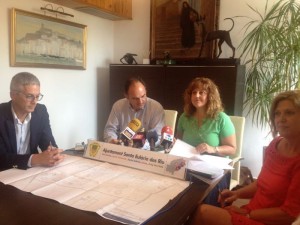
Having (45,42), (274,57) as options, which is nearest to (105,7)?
(45,42)

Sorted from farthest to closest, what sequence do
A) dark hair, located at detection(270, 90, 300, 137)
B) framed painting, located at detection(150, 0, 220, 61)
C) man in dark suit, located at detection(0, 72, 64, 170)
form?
1. framed painting, located at detection(150, 0, 220, 61)
2. man in dark suit, located at detection(0, 72, 64, 170)
3. dark hair, located at detection(270, 90, 300, 137)

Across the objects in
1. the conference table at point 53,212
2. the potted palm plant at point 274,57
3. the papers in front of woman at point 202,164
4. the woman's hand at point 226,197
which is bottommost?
the woman's hand at point 226,197

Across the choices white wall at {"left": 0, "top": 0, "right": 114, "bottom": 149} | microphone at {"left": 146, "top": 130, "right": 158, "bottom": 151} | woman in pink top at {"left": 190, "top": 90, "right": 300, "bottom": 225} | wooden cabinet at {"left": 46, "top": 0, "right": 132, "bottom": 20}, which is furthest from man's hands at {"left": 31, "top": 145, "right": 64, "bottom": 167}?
wooden cabinet at {"left": 46, "top": 0, "right": 132, "bottom": 20}

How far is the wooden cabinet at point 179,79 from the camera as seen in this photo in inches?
118

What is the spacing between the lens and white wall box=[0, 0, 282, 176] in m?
3.01

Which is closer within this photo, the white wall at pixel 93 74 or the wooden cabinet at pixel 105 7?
the white wall at pixel 93 74

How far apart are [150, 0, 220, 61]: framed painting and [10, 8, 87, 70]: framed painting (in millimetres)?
966

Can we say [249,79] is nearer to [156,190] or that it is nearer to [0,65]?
[156,190]

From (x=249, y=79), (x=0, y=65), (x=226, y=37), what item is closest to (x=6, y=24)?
(x=0, y=65)

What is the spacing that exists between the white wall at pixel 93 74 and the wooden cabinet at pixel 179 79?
34cm

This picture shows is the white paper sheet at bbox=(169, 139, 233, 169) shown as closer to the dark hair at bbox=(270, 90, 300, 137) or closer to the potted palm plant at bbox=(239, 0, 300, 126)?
the dark hair at bbox=(270, 90, 300, 137)

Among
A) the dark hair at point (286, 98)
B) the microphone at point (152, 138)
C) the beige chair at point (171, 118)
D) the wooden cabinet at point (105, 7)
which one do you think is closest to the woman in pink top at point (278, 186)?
the dark hair at point (286, 98)

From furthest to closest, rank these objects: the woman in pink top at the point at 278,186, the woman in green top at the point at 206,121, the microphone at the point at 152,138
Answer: the woman in green top at the point at 206,121
the microphone at the point at 152,138
the woman in pink top at the point at 278,186

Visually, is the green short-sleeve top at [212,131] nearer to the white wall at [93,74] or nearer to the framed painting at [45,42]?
the white wall at [93,74]
